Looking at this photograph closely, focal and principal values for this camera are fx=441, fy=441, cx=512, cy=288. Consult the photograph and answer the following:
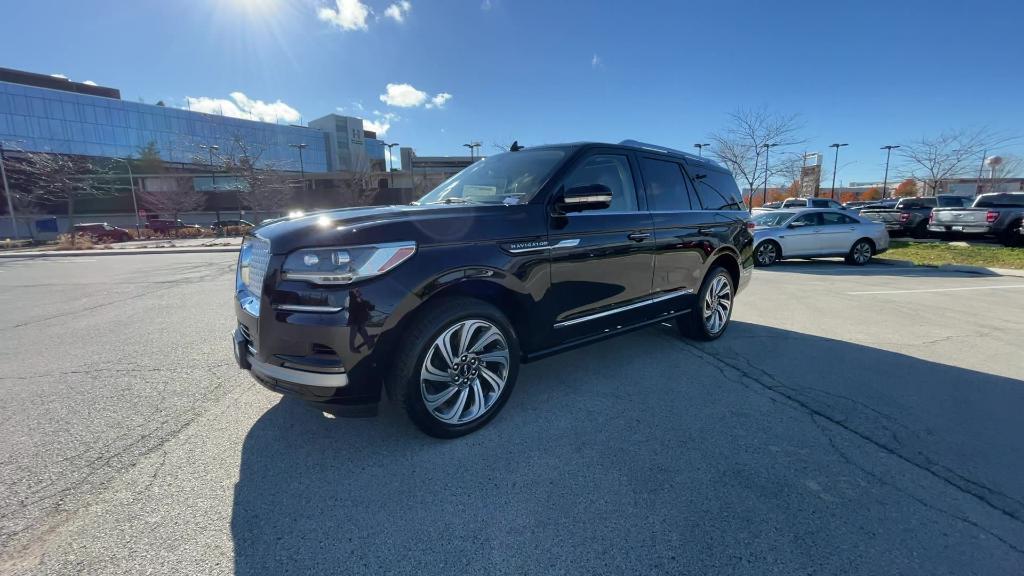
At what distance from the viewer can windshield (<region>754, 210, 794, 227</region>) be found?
1220 centimetres

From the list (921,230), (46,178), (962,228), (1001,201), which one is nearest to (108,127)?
(46,178)

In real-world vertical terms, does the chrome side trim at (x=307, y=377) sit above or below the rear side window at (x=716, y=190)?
below

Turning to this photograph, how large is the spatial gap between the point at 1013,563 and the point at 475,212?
3.10m

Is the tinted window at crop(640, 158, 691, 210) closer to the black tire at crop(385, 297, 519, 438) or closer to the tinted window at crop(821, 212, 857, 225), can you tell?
the black tire at crop(385, 297, 519, 438)

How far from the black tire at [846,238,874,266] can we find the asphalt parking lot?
28.7 ft

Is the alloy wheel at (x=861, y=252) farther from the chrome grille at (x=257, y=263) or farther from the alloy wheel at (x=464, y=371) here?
the chrome grille at (x=257, y=263)

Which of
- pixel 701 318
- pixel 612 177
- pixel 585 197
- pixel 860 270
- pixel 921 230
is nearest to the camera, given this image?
pixel 585 197

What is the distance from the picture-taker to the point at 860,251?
12.3m

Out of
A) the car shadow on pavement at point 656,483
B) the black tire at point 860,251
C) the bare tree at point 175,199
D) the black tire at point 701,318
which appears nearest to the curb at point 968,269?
the black tire at point 860,251

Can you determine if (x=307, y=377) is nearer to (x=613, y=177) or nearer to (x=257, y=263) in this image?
(x=257, y=263)

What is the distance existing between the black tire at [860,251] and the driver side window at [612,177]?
1176 cm

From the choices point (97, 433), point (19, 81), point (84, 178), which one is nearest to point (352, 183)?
point (84, 178)

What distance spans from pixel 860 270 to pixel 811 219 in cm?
182

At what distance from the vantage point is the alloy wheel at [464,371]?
2.73 m
